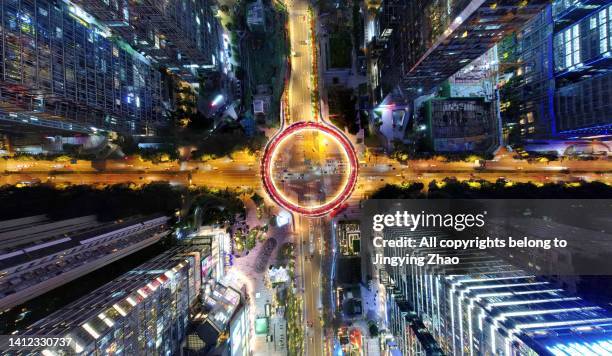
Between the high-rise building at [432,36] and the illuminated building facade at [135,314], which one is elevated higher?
the high-rise building at [432,36]

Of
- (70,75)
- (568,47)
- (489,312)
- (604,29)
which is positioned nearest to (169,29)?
(70,75)

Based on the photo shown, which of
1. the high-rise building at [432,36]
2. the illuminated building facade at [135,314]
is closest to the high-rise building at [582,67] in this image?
the high-rise building at [432,36]

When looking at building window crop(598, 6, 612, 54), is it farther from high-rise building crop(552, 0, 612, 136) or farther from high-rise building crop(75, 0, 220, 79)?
high-rise building crop(75, 0, 220, 79)

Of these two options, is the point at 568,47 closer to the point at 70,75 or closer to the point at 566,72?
the point at 566,72

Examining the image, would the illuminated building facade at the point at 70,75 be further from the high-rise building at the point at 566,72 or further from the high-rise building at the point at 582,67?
the high-rise building at the point at 582,67

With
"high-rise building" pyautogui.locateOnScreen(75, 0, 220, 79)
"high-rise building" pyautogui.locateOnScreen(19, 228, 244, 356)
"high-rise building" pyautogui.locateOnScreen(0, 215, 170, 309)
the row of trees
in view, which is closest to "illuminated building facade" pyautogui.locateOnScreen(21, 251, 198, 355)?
"high-rise building" pyautogui.locateOnScreen(19, 228, 244, 356)

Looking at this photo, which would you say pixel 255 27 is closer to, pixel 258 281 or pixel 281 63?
pixel 281 63

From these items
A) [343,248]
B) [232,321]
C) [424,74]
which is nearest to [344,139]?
[424,74]
